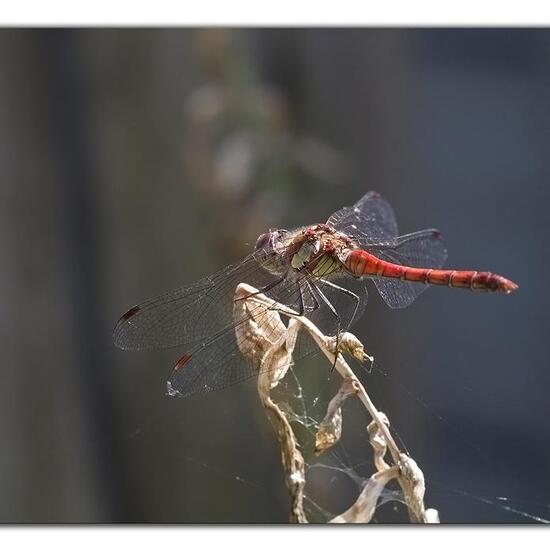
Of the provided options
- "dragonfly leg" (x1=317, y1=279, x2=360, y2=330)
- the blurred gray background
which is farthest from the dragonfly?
the blurred gray background

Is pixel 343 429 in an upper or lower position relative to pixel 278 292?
lower

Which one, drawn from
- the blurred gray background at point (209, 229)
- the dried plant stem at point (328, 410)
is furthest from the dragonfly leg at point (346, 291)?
the blurred gray background at point (209, 229)

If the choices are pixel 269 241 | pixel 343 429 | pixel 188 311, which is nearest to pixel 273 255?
pixel 269 241

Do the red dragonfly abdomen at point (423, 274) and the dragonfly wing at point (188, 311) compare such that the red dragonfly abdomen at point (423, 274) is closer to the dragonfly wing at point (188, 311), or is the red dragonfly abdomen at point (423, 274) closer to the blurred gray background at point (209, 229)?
the dragonfly wing at point (188, 311)

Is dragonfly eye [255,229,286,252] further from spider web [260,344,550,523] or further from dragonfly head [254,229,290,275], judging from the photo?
spider web [260,344,550,523]

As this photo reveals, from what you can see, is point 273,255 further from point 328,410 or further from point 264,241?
point 328,410

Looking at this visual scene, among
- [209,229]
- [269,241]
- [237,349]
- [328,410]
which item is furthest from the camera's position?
[209,229]
